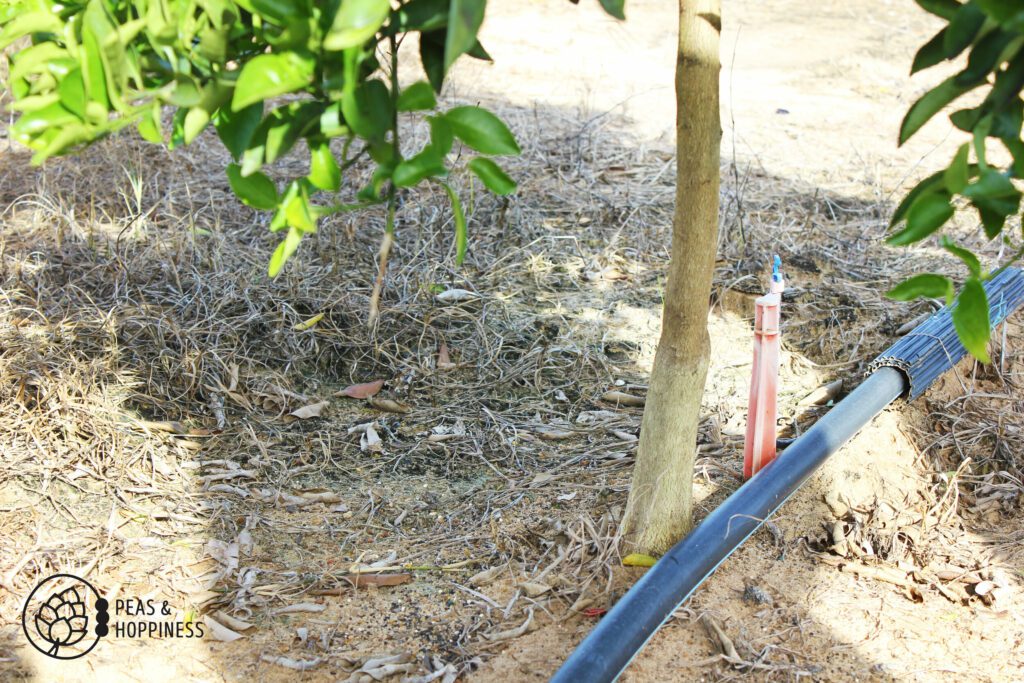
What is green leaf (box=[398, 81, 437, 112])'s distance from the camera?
1.10 meters

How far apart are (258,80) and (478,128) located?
0.92 ft

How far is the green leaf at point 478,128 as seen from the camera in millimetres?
1173

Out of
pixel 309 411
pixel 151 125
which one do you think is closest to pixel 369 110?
pixel 151 125

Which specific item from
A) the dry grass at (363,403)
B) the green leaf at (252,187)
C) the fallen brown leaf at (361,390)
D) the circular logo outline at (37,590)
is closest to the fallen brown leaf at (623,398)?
the dry grass at (363,403)

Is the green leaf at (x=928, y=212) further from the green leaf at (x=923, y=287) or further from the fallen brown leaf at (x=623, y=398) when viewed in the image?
the fallen brown leaf at (x=623, y=398)

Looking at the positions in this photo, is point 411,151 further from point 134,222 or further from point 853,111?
point 853,111

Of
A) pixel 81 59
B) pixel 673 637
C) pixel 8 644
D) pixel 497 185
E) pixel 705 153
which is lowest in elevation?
pixel 8 644

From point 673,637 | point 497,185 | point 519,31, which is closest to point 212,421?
point 673,637

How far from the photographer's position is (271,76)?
1.06 m

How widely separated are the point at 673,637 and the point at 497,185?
154 cm

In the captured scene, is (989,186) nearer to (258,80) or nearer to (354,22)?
(354,22)

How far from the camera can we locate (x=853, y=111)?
21.4ft

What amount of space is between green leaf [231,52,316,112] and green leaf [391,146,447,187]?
0.50 ft
